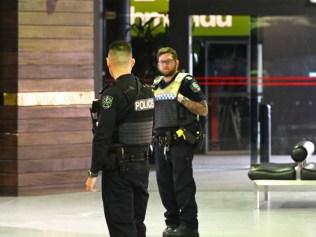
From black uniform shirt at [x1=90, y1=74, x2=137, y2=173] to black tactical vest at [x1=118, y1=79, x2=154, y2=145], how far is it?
0.04 metres

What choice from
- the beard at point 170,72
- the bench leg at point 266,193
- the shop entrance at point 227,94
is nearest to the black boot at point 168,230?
the beard at point 170,72

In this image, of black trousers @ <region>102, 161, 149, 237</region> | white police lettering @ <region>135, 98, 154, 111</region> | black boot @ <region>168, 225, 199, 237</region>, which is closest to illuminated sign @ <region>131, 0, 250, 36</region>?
black boot @ <region>168, 225, 199, 237</region>

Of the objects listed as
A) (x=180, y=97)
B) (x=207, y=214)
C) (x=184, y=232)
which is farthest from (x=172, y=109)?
(x=207, y=214)

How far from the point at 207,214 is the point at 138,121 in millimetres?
3279

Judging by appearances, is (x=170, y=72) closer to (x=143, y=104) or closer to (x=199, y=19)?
(x=143, y=104)

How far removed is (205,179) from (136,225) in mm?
5833

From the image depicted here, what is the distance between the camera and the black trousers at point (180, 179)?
269 inches

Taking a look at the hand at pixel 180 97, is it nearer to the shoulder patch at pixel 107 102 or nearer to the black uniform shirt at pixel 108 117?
the black uniform shirt at pixel 108 117

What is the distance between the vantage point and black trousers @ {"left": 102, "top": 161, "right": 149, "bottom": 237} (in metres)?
5.30

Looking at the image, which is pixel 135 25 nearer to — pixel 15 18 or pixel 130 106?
pixel 15 18

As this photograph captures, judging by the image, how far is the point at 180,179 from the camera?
6.83 metres

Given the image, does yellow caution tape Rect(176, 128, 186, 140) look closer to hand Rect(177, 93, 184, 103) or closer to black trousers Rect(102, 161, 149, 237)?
hand Rect(177, 93, 184, 103)

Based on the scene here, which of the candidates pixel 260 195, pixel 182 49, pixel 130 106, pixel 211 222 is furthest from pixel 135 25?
pixel 130 106

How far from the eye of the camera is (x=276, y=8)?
11.7 metres
